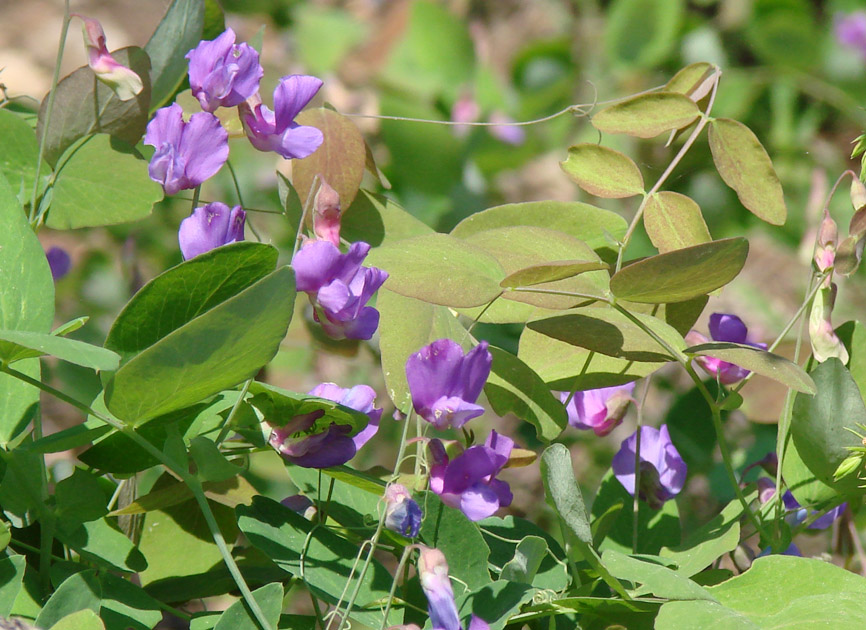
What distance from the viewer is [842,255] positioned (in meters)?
0.59

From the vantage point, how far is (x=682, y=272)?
518mm

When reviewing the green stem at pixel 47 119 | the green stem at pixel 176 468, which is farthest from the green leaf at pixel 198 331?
the green stem at pixel 47 119

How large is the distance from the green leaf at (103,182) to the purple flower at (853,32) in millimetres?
2544

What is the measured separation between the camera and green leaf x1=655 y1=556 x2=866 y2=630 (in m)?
0.44

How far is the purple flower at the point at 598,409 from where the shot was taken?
67 centimetres

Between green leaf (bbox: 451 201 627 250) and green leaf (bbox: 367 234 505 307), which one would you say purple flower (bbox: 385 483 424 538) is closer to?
green leaf (bbox: 367 234 505 307)

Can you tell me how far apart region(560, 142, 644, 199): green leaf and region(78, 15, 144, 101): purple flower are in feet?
0.99

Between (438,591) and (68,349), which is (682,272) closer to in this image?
(438,591)

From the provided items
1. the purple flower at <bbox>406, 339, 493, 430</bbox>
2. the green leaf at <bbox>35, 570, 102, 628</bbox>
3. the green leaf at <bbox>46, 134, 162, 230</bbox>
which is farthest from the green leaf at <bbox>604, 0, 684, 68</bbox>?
the green leaf at <bbox>35, 570, 102, 628</bbox>

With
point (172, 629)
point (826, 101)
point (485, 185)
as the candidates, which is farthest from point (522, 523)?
point (826, 101)

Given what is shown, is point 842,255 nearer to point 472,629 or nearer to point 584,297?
point 584,297

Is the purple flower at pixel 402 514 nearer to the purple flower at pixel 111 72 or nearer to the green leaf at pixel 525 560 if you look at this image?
the green leaf at pixel 525 560

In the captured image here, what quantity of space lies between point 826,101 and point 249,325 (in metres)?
2.66

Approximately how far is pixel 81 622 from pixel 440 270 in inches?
10.6
